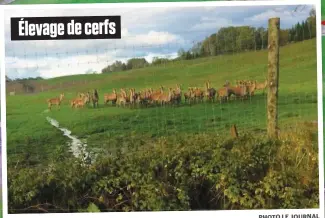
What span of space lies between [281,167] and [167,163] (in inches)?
46.4

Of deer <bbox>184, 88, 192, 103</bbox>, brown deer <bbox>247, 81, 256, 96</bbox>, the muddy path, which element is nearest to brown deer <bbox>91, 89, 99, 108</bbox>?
the muddy path

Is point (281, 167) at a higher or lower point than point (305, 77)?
lower

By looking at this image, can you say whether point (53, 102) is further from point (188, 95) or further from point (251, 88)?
point (251, 88)

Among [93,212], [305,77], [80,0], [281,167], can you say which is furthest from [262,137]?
[80,0]

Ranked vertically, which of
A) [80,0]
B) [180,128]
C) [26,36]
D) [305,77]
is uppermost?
[80,0]

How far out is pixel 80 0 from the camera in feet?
18.7

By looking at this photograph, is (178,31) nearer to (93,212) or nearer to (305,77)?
(305,77)

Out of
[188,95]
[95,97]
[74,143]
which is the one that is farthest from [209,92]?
[74,143]

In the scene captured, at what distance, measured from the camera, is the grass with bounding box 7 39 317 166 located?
19.1ft

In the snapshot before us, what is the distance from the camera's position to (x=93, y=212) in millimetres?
5734

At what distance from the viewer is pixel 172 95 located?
5.93 metres

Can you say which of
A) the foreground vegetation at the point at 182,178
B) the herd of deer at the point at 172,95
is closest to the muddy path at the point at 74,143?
the foreground vegetation at the point at 182,178

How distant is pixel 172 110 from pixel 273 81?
1.11m

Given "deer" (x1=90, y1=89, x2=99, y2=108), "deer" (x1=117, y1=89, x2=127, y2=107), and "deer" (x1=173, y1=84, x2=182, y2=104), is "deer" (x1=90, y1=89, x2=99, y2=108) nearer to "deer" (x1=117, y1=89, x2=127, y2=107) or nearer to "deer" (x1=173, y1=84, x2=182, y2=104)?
"deer" (x1=117, y1=89, x2=127, y2=107)
